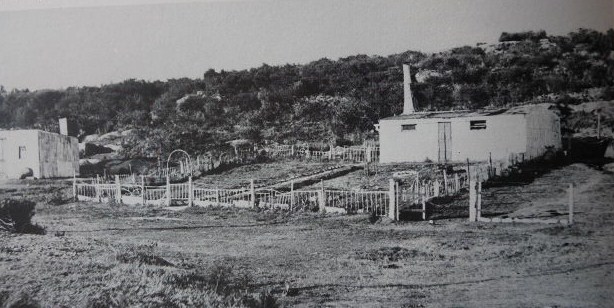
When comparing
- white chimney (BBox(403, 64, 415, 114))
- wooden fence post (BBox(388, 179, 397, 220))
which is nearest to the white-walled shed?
white chimney (BBox(403, 64, 415, 114))

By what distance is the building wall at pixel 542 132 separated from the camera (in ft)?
18.6

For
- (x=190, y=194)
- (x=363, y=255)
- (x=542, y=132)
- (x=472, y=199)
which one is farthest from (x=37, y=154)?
(x=542, y=132)

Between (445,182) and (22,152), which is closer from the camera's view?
(22,152)

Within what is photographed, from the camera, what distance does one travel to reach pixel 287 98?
6230 mm

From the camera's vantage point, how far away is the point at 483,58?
5117 millimetres

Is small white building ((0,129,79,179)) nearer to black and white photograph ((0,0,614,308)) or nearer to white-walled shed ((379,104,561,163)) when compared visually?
black and white photograph ((0,0,614,308))

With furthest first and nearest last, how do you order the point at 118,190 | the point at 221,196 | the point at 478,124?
1. the point at 221,196
2. the point at 118,190
3. the point at 478,124

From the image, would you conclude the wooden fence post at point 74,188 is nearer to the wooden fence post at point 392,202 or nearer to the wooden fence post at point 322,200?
the wooden fence post at point 322,200

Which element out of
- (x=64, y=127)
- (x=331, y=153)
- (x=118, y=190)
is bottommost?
(x=118, y=190)

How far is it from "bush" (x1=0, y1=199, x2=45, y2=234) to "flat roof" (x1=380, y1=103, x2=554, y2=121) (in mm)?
4615

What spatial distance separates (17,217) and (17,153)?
0.87 m

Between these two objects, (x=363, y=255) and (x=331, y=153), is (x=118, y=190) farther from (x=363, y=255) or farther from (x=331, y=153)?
(x=363, y=255)

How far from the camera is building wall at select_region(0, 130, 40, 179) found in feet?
19.8

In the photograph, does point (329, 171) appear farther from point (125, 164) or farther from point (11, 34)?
point (11, 34)
